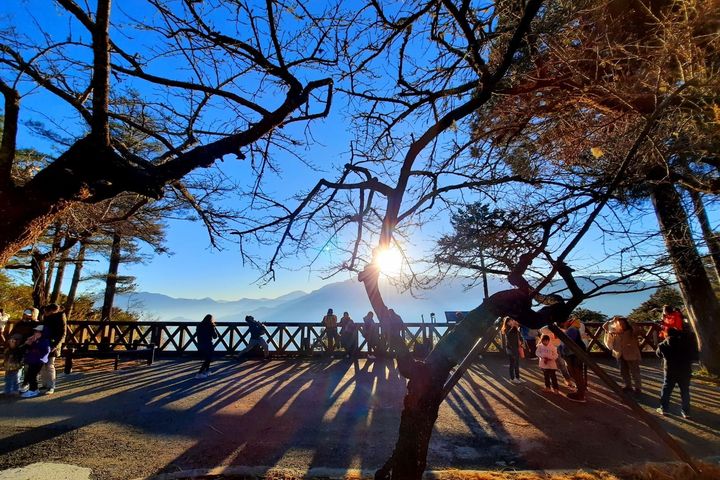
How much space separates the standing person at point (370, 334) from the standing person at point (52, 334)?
793 cm

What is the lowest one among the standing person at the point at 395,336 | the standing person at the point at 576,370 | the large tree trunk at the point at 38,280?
the standing person at the point at 576,370

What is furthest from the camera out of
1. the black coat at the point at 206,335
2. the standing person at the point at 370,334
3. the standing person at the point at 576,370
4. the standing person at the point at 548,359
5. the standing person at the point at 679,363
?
the standing person at the point at 370,334

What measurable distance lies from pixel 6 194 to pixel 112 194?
0.79m

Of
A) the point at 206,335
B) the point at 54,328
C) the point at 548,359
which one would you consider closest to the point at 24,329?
the point at 54,328

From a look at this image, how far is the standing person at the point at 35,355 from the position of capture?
6.86m

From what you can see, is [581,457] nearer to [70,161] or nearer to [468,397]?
[468,397]

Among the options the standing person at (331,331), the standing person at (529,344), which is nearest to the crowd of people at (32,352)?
the standing person at (331,331)

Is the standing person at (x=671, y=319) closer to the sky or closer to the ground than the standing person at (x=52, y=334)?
closer to the sky

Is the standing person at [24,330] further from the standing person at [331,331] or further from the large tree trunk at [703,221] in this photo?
the large tree trunk at [703,221]

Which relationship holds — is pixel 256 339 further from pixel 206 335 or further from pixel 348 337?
pixel 348 337

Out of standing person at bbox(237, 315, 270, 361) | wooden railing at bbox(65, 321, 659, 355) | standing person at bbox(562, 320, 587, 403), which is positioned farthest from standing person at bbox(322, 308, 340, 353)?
standing person at bbox(562, 320, 587, 403)

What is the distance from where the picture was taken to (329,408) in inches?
244

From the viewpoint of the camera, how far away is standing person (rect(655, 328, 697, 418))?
5488 millimetres

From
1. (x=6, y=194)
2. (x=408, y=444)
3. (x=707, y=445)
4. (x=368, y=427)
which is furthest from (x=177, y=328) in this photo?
(x=707, y=445)
